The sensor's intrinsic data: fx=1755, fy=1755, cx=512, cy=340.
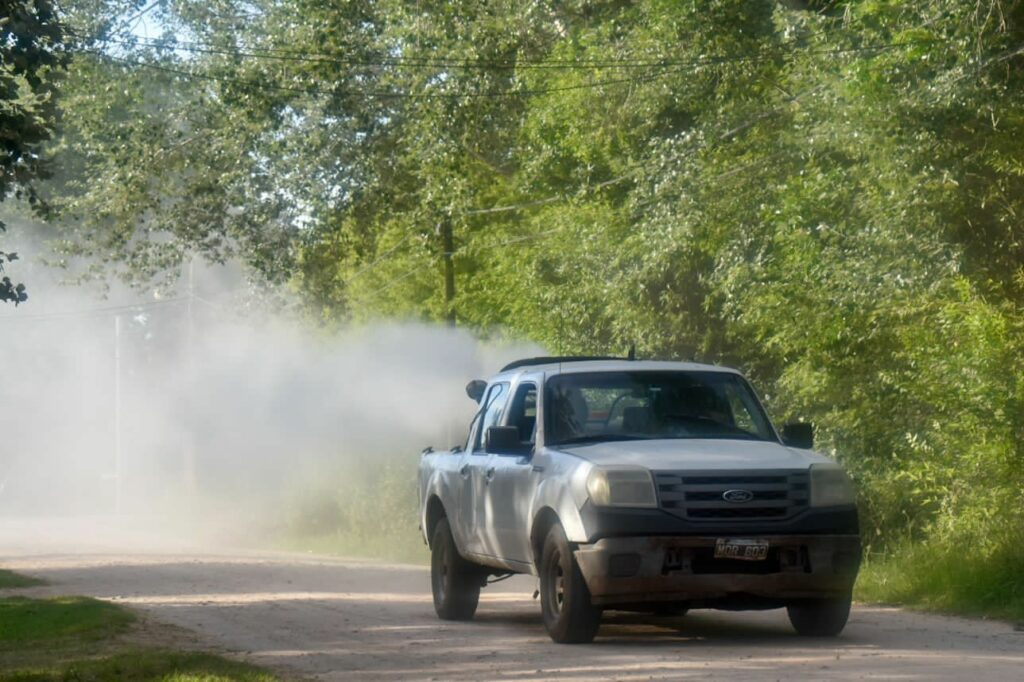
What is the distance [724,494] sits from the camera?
1200 centimetres

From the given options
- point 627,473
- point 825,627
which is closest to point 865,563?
point 825,627

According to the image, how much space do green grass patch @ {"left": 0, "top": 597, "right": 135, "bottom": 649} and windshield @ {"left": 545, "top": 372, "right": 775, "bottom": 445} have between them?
4.22 metres

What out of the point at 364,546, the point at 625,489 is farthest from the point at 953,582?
the point at 364,546

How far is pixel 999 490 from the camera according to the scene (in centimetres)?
1717

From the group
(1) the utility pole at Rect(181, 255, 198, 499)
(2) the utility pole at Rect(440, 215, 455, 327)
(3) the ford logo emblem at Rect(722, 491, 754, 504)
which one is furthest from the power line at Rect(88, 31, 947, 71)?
(1) the utility pole at Rect(181, 255, 198, 499)

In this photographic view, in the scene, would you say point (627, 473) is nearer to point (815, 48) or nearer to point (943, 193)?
point (943, 193)

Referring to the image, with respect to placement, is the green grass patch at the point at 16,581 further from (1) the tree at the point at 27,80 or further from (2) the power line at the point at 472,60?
(2) the power line at the point at 472,60

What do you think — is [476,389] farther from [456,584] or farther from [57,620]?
[57,620]

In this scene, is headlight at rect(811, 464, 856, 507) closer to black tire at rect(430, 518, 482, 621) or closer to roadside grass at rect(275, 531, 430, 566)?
black tire at rect(430, 518, 482, 621)

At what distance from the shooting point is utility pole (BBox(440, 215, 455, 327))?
112ft

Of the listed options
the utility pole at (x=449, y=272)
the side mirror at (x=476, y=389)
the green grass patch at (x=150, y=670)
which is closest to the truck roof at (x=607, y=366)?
the side mirror at (x=476, y=389)

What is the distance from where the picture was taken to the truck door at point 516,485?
13281mm

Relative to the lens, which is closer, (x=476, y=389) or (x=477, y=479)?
(x=477, y=479)

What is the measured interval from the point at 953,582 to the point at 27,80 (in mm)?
9077
